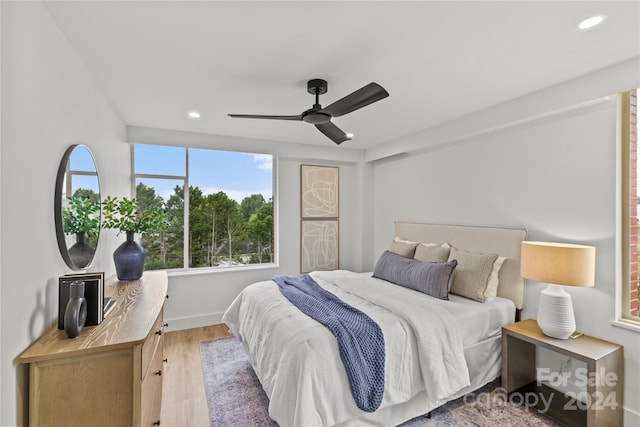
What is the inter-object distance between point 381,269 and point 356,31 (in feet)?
8.20

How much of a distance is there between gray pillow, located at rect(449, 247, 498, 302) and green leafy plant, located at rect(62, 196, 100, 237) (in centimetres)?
310

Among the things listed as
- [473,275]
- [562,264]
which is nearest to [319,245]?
[473,275]

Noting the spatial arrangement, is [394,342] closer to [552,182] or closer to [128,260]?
[552,182]

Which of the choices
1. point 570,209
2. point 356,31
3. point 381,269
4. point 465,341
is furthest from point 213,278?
Answer: point 570,209

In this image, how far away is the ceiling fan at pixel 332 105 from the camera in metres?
1.96

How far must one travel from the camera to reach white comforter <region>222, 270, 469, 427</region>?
5.79 ft

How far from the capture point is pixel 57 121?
1.68 m

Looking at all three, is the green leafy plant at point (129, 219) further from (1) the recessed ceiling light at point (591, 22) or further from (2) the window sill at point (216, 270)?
(1) the recessed ceiling light at point (591, 22)

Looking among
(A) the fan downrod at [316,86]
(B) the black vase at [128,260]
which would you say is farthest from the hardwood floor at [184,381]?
(A) the fan downrod at [316,86]

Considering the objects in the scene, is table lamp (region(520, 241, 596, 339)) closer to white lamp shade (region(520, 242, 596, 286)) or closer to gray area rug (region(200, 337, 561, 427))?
white lamp shade (region(520, 242, 596, 286))

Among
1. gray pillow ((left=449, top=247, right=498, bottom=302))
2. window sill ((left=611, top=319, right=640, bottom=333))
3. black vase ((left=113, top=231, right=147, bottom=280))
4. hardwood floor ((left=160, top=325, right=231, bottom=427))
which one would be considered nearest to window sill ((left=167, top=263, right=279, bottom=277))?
hardwood floor ((left=160, top=325, right=231, bottom=427))

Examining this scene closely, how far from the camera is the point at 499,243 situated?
2969mm

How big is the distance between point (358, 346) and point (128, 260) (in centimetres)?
198

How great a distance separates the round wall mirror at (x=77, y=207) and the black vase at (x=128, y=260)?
28 cm
